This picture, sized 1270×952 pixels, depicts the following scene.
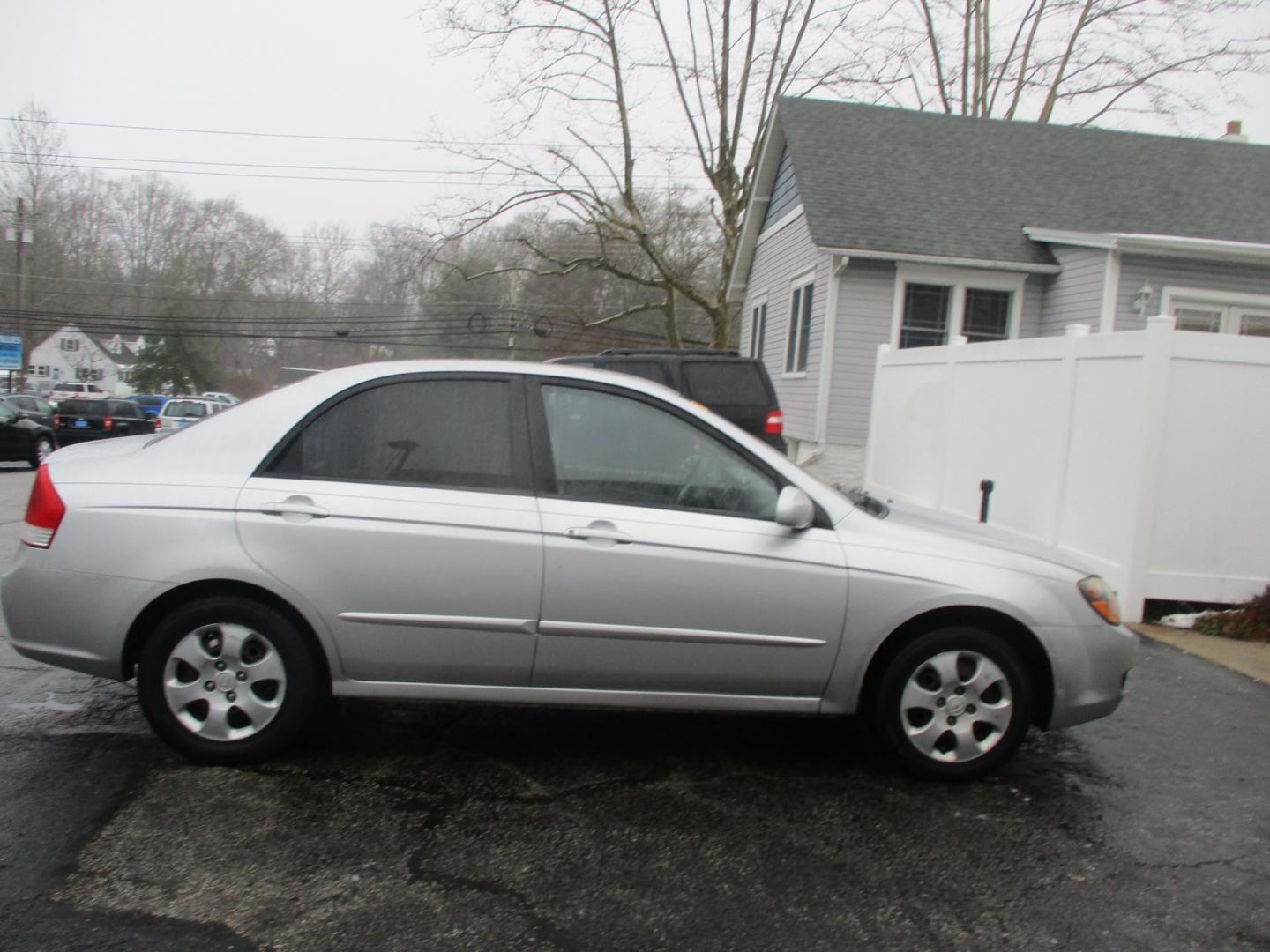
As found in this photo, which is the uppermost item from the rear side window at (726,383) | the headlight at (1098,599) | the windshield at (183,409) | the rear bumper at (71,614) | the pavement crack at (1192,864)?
the rear side window at (726,383)

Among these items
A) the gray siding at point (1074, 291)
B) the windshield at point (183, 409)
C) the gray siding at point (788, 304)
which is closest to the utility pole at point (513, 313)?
the windshield at point (183, 409)

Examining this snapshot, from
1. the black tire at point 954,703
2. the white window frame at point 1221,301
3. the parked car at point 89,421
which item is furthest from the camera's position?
the parked car at point 89,421

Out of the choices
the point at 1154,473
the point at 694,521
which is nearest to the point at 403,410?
the point at 694,521

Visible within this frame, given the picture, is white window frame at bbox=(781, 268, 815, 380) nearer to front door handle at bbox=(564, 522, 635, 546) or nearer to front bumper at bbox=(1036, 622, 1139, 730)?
front bumper at bbox=(1036, 622, 1139, 730)

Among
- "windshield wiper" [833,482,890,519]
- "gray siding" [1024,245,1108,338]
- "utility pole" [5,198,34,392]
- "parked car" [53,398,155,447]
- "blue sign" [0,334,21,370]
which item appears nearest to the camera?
"windshield wiper" [833,482,890,519]

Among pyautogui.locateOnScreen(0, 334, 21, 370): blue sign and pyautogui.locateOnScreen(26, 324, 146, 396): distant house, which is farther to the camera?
pyautogui.locateOnScreen(26, 324, 146, 396): distant house

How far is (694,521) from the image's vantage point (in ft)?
13.1

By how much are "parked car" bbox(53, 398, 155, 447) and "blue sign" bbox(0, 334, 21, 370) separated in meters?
13.5

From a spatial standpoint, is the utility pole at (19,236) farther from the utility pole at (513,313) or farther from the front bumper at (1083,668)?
the front bumper at (1083,668)

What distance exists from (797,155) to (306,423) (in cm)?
1442

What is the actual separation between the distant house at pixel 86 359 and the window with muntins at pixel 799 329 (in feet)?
200

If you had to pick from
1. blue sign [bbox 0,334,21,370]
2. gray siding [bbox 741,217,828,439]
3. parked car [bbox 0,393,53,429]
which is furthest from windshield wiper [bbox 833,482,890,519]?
blue sign [bbox 0,334,21,370]

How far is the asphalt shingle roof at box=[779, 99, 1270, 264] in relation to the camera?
1527cm

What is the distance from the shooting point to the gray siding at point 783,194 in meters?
18.0
